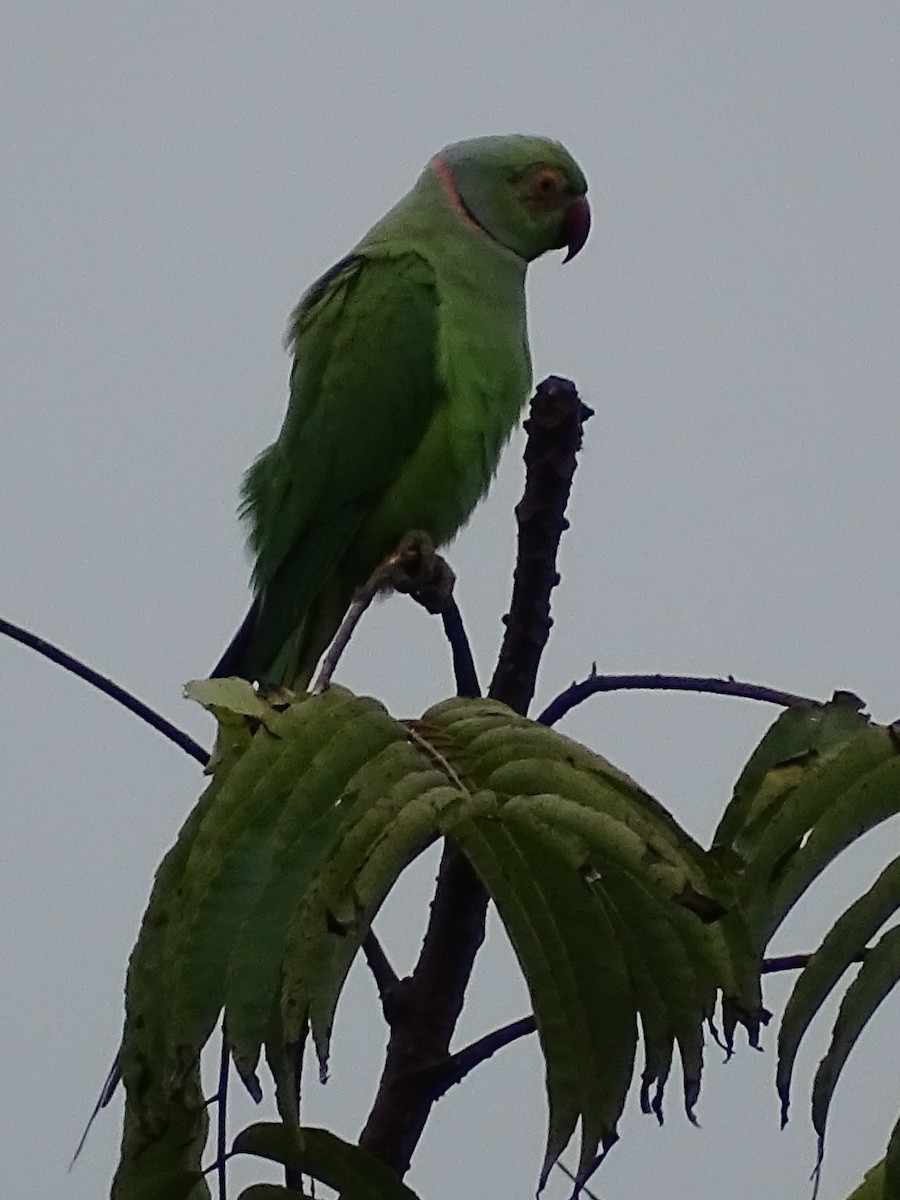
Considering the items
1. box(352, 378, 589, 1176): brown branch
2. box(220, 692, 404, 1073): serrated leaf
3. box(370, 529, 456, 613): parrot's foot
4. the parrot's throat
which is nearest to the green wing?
the parrot's throat

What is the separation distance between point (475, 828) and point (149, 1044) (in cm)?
22

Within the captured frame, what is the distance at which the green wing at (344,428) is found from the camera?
2562 mm

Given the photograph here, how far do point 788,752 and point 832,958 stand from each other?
0.79 ft

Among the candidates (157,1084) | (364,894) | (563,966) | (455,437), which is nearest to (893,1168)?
(563,966)

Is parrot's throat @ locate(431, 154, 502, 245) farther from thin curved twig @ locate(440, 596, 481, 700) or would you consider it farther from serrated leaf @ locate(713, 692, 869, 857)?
serrated leaf @ locate(713, 692, 869, 857)

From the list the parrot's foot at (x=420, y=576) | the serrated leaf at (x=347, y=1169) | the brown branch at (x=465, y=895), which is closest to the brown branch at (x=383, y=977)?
the brown branch at (x=465, y=895)

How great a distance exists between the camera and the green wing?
2.56m

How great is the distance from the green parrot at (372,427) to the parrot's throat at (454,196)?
10cm

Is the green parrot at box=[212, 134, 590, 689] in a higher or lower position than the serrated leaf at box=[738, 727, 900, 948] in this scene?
higher

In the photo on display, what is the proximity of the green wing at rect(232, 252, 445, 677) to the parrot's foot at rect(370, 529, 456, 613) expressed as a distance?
0.36m

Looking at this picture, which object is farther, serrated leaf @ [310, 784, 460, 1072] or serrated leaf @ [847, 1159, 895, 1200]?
serrated leaf @ [847, 1159, 895, 1200]

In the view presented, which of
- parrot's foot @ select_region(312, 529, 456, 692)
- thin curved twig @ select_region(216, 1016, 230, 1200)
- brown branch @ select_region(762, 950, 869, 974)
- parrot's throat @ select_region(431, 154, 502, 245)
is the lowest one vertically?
thin curved twig @ select_region(216, 1016, 230, 1200)

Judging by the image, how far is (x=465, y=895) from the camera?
47.0 inches

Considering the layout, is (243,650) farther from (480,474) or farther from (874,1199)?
(874,1199)
